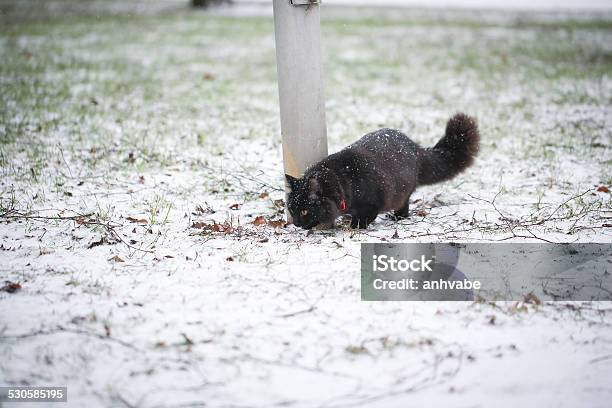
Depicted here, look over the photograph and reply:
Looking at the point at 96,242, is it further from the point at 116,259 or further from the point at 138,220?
the point at 138,220

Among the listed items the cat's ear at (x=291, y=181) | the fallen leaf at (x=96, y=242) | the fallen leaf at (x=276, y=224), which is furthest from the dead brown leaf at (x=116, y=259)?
the cat's ear at (x=291, y=181)


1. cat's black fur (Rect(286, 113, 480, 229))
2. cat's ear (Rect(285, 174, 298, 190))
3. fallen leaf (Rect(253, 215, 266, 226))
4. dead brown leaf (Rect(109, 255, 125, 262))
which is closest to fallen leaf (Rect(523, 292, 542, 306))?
cat's black fur (Rect(286, 113, 480, 229))

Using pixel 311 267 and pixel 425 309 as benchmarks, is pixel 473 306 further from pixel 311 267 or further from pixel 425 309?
pixel 311 267

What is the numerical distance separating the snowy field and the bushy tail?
11.6 inches

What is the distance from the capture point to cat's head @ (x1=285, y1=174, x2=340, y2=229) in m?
4.36

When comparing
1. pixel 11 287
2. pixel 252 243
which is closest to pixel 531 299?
pixel 252 243

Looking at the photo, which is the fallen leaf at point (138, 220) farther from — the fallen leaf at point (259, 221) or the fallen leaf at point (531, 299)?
the fallen leaf at point (531, 299)

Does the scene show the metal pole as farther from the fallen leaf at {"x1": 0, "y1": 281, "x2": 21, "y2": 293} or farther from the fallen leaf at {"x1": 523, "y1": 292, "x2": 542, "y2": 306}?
the fallen leaf at {"x1": 0, "y1": 281, "x2": 21, "y2": 293}

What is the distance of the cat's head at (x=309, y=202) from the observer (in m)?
4.36

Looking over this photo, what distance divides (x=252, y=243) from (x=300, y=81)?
1.39 m

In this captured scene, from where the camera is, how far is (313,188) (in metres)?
4.33

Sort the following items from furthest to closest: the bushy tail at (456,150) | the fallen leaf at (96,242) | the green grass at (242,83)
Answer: the green grass at (242,83)
the bushy tail at (456,150)
the fallen leaf at (96,242)

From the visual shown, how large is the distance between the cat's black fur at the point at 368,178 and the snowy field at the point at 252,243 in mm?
179

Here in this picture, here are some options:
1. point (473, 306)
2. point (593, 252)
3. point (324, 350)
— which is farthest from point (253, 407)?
point (593, 252)
